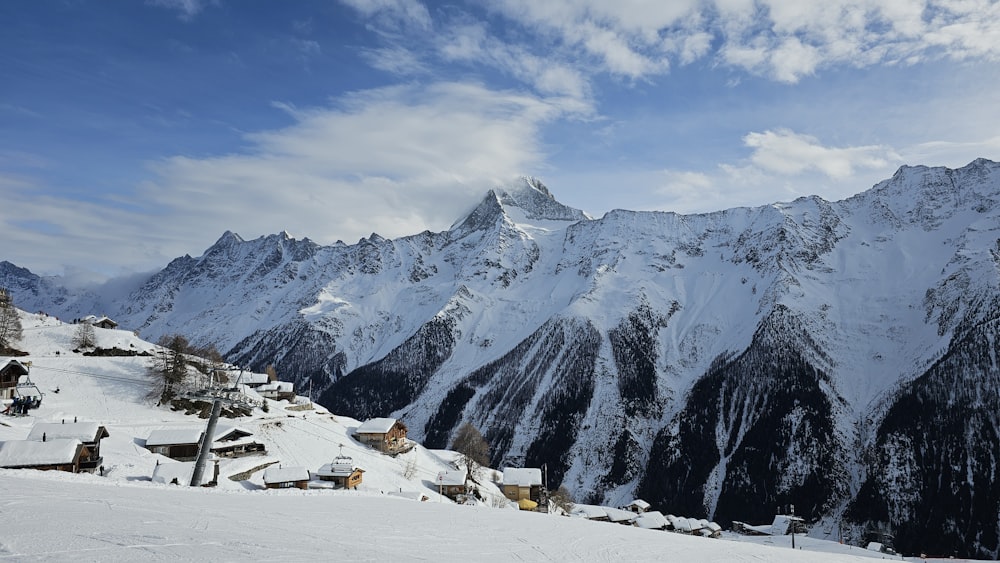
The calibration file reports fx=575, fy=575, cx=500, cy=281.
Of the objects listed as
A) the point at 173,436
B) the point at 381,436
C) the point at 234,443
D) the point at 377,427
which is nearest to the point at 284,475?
the point at 234,443

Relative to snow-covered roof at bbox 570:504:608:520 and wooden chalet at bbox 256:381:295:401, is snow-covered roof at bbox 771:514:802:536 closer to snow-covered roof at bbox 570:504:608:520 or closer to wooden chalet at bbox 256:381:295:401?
snow-covered roof at bbox 570:504:608:520

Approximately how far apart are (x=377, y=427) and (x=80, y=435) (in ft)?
151

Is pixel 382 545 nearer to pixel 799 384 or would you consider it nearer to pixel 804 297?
pixel 799 384

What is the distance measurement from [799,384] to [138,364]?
144729 mm

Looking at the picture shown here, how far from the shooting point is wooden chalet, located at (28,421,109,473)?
51.8 meters

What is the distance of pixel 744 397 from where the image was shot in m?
154

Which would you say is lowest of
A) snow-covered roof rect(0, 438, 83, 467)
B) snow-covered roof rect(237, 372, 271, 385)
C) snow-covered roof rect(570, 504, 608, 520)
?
snow-covered roof rect(570, 504, 608, 520)

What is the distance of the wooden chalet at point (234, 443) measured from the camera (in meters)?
66.7

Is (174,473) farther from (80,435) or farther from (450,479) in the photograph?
(450,479)

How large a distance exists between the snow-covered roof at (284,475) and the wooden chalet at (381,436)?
30215 millimetres

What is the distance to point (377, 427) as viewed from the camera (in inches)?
3684

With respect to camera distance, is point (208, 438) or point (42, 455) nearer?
point (208, 438)

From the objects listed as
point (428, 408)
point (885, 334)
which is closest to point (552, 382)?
point (428, 408)

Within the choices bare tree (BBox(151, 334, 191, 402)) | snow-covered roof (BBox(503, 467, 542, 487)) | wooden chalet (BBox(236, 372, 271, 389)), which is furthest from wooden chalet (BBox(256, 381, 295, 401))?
snow-covered roof (BBox(503, 467, 542, 487))
